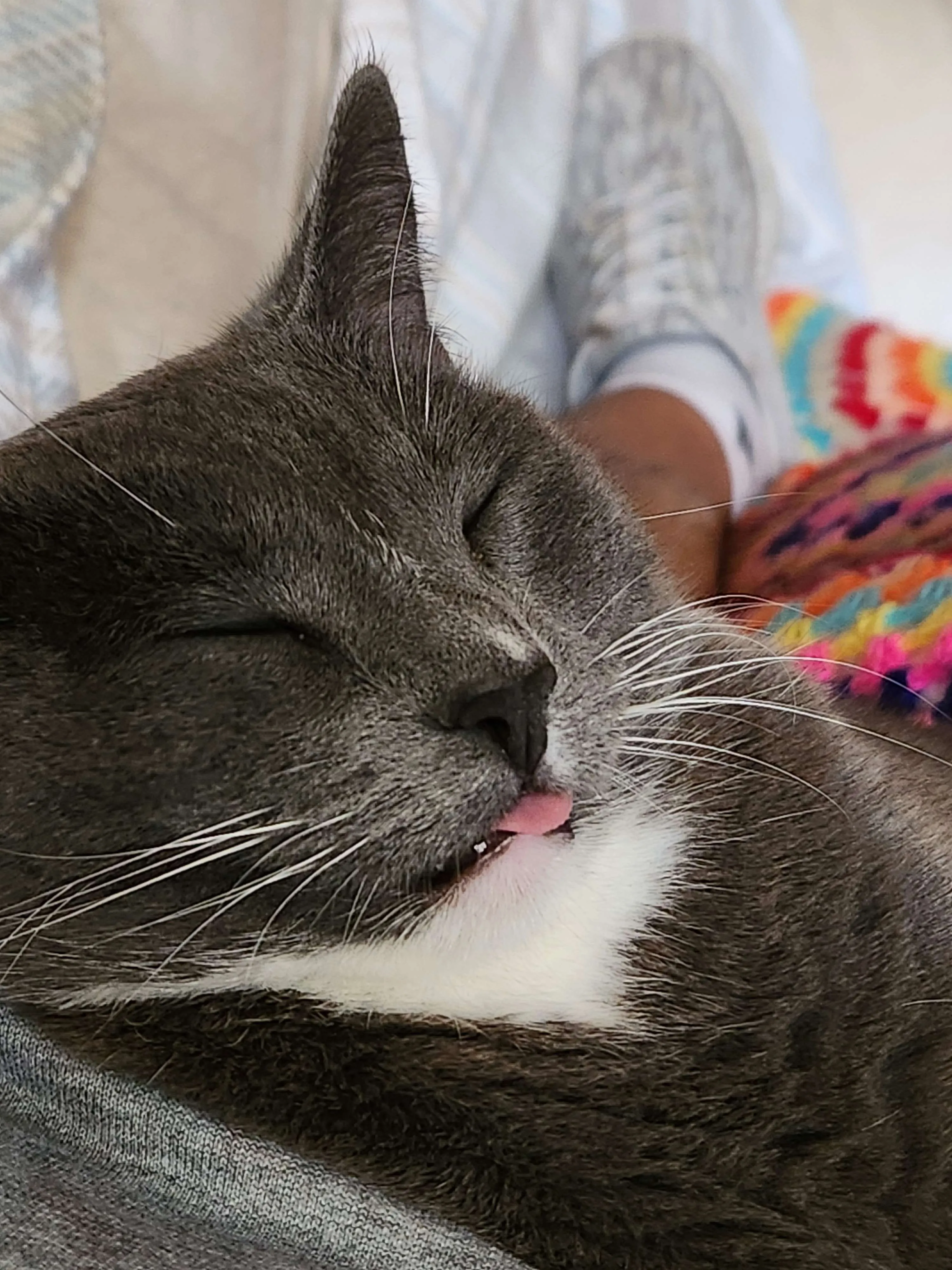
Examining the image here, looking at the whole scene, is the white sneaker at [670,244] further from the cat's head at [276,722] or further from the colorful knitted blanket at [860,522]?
the cat's head at [276,722]

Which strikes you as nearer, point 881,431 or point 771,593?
point 771,593

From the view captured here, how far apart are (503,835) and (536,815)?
2 centimetres

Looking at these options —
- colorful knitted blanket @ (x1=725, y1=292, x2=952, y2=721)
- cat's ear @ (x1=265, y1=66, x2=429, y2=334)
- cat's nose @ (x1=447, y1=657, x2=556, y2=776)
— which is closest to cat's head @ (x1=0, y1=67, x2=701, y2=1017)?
cat's nose @ (x1=447, y1=657, x2=556, y2=776)

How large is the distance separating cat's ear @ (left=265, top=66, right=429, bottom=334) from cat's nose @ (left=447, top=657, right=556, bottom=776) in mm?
316

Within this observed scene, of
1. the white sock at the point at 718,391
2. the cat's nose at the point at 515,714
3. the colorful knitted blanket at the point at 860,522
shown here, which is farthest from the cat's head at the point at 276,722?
the white sock at the point at 718,391

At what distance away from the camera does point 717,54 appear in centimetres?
181

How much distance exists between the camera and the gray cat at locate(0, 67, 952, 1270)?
590 mm

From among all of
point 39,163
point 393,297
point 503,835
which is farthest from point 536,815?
point 39,163

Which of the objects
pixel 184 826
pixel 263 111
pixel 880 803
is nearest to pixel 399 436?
pixel 184 826

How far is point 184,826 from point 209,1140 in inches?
6.1

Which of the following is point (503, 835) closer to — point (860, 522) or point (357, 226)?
point (357, 226)

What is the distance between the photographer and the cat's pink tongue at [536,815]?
601mm

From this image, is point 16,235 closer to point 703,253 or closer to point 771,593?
point 771,593

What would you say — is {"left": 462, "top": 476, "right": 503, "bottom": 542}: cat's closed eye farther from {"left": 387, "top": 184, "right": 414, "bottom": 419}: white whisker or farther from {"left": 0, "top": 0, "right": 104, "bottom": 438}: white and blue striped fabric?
{"left": 0, "top": 0, "right": 104, "bottom": 438}: white and blue striped fabric
